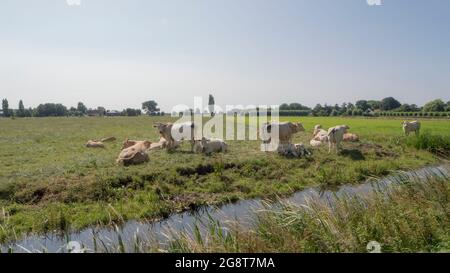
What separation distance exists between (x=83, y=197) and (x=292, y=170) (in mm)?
8445

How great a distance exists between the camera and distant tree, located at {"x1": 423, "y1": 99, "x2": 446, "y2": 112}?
7256 cm

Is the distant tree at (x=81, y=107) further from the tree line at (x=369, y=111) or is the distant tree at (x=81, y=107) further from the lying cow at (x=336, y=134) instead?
the lying cow at (x=336, y=134)

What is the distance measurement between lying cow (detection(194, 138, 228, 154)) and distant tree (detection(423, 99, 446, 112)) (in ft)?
239

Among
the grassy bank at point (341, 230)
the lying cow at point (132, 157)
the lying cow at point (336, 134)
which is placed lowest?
the grassy bank at point (341, 230)

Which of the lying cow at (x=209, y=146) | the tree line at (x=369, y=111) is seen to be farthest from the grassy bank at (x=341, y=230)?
the tree line at (x=369, y=111)

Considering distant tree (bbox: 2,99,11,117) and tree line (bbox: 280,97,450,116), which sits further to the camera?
distant tree (bbox: 2,99,11,117)

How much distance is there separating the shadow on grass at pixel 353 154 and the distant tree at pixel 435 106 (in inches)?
2654

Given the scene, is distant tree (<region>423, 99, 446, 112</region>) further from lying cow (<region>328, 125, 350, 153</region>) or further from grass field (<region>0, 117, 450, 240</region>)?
lying cow (<region>328, 125, 350, 153</region>)

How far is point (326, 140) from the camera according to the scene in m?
20.1

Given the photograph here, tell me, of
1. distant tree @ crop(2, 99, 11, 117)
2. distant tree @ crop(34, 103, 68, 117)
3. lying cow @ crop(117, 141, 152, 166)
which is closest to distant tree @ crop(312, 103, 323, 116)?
lying cow @ crop(117, 141, 152, 166)

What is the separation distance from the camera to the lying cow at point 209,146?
16484 millimetres

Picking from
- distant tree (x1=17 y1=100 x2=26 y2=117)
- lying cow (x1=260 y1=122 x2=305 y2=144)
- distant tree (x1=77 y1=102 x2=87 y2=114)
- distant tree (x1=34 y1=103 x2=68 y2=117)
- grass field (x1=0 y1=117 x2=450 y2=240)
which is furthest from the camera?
distant tree (x1=77 y1=102 x2=87 y2=114)

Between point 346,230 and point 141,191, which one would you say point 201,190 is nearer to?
point 141,191

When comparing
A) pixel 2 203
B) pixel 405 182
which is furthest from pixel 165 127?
pixel 405 182
